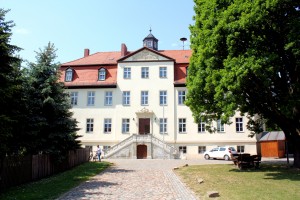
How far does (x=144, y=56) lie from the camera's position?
122ft

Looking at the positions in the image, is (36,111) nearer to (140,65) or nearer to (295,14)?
(295,14)

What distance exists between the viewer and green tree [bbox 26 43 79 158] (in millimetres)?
16656

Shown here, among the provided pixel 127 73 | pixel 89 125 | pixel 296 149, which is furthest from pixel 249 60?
pixel 89 125

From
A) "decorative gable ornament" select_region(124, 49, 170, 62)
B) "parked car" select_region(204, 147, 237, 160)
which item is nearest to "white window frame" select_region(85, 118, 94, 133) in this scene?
"decorative gable ornament" select_region(124, 49, 170, 62)

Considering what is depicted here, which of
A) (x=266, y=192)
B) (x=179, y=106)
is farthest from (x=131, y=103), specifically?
(x=266, y=192)

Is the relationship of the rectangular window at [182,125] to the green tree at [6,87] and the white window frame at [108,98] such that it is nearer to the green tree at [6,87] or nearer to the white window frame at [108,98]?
the white window frame at [108,98]

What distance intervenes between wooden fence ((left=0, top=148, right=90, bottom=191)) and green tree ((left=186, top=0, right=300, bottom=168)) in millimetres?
9275

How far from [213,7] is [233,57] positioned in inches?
145

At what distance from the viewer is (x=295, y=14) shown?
16.0m

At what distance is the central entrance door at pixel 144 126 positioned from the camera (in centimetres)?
3625

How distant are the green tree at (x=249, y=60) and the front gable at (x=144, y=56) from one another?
1819 cm

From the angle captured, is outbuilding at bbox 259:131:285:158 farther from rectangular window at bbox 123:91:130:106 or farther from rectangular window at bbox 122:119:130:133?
rectangular window at bbox 123:91:130:106

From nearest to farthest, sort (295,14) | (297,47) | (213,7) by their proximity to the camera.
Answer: (297,47) → (295,14) → (213,7)

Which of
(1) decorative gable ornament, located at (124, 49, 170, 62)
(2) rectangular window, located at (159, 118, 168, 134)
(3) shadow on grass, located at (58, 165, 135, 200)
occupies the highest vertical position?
(1) decorative gable ornament, located at (124, 49, 170, 62)
